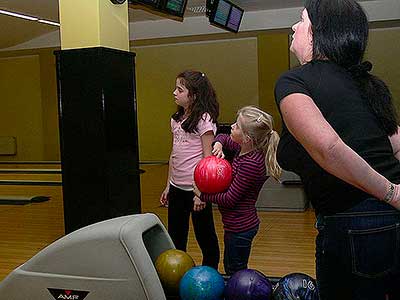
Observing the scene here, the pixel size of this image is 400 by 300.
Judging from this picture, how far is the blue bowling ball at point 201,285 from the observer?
1.97 m

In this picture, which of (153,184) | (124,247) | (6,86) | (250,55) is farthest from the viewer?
(6,86)

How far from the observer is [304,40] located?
4.00 feet

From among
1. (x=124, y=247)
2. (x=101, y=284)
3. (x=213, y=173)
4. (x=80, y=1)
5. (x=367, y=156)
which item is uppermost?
(x=80, y=1)

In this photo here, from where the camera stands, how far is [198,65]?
30.2 ft

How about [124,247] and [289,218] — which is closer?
[124,247]

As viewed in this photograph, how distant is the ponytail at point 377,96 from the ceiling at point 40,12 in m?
5.58

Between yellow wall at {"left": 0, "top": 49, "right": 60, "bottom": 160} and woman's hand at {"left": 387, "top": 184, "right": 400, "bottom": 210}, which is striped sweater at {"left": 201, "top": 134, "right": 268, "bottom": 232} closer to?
woman's hand at {"left": 387, "top": 184, "right": 400, "bottom": 210}

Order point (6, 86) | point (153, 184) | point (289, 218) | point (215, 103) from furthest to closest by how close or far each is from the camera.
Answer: point (6, 86) < point (153, 184) < point (289, 218) < point (215, 103)

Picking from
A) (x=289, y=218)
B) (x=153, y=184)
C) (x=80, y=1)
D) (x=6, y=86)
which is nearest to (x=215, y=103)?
(x=80, y=1)

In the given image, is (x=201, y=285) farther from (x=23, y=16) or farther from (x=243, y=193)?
(x=23, y=16)

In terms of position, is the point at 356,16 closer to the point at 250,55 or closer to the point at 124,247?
the point at 124,247

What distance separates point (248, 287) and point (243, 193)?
396 mm

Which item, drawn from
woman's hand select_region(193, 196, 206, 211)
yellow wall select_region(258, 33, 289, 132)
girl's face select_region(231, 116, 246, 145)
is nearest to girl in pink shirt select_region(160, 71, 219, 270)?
woman's hand select_region(193, 196, 206, 211)

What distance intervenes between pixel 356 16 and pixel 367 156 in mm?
304
